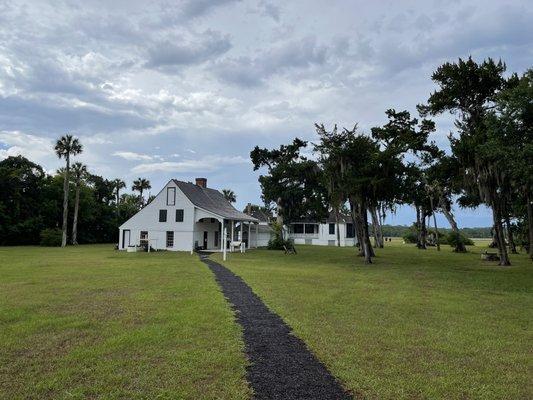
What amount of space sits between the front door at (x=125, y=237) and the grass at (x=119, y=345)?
30471 millimetres

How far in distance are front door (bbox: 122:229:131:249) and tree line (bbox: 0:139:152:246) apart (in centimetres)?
873

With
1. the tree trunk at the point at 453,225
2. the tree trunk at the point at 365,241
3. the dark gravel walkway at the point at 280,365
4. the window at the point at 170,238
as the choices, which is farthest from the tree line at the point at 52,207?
the dark gravel walkway at the point at 280,365

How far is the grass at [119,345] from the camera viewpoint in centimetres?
524

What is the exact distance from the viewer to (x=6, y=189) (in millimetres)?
51625

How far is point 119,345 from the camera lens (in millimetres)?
7008

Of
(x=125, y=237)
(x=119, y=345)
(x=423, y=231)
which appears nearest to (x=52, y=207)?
(x=125, y=237)

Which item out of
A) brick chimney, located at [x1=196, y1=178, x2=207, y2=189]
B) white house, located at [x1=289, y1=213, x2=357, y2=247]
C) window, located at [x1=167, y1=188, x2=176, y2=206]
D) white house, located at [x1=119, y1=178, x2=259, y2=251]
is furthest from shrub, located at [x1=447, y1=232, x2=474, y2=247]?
window, located at [x1=167, y1=188, x2=176, y2=206]

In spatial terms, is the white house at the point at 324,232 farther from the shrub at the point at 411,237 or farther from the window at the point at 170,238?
the window at the point at 170,238

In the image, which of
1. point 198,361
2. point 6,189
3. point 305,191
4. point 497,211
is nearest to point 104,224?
point 6,189

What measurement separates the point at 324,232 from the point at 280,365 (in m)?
64.2

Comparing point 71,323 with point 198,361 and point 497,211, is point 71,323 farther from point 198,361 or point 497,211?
point 497,211

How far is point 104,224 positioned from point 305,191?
28.6 m

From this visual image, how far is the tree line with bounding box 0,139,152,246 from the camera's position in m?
49.7

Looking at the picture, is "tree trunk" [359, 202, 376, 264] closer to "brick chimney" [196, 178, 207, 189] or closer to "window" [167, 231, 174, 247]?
"window" [167, 231, 174, 247]
